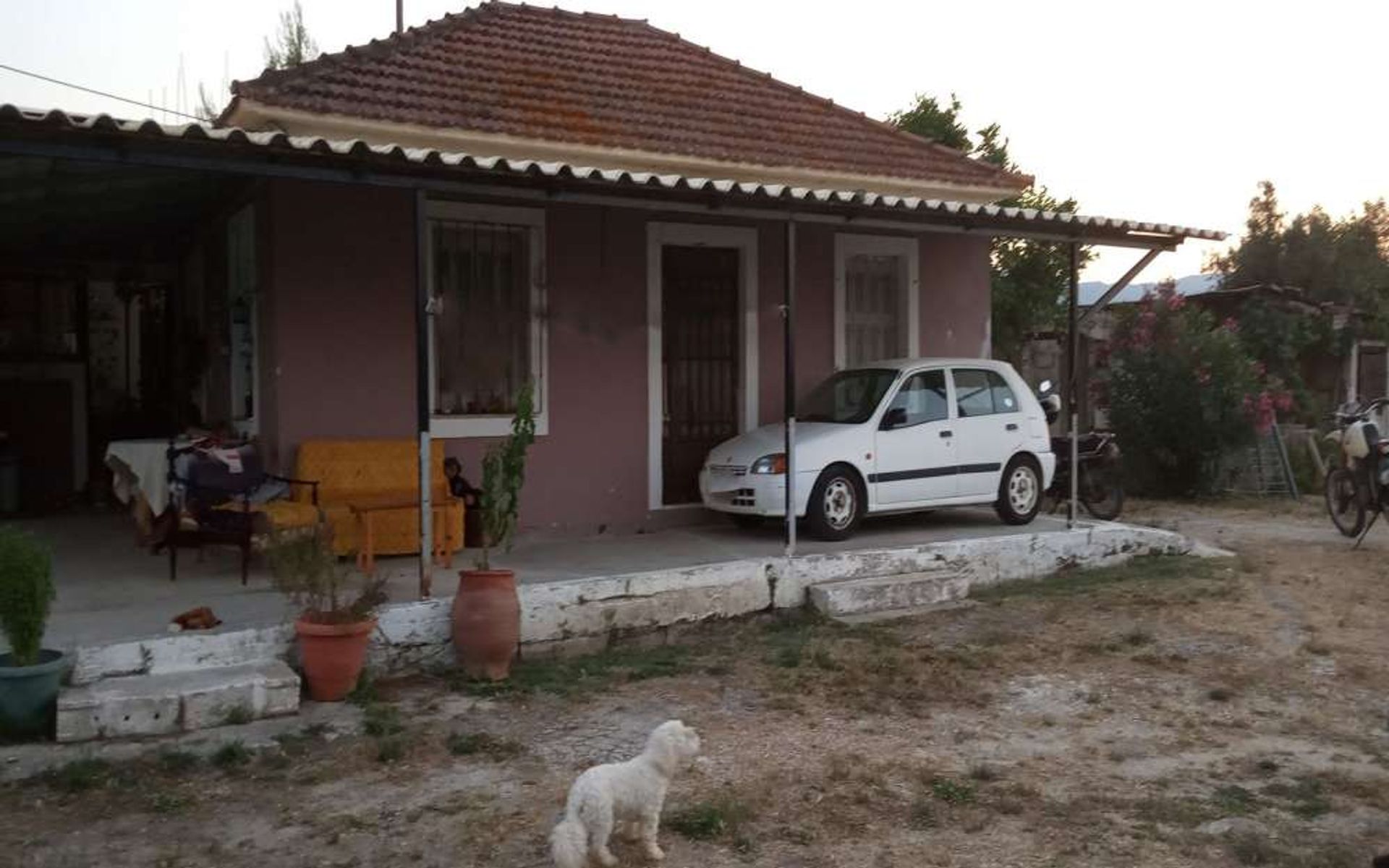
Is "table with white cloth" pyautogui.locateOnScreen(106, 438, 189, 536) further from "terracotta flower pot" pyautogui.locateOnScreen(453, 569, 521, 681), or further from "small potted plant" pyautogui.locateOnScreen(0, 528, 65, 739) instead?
"terracotta flower pot" pyautogui.locateOnScreen(453, 569, 521, 681)

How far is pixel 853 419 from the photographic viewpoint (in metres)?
9.67

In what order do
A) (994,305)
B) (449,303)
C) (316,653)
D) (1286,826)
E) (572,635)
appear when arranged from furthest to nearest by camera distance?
(994,305) → (449,303) → (572,635) → (316,653) → (1286,826)

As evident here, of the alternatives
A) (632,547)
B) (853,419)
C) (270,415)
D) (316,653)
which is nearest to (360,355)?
(270,415)

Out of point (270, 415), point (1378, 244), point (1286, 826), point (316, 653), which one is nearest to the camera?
point (1286, 826)

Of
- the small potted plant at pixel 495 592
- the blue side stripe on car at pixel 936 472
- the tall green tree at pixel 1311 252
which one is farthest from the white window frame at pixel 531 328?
the tall green tree at pixel 1311 252

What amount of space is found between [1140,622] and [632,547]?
3.79m

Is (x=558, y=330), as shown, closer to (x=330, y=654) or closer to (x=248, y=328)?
(x=248, y=328)

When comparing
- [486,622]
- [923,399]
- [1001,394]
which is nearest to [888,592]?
[923,399]

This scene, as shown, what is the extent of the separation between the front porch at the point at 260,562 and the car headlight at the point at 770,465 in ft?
1.92

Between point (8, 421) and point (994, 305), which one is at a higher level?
point (994, 305)

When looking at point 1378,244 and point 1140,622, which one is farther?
point 1378,244

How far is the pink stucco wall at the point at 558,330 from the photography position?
867 centimetres

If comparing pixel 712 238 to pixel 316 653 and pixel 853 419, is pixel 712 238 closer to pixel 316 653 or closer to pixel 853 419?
pixel 853 419

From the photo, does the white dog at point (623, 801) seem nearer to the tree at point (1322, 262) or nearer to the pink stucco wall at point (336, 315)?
the pink stucco wall at point (336, 315)
